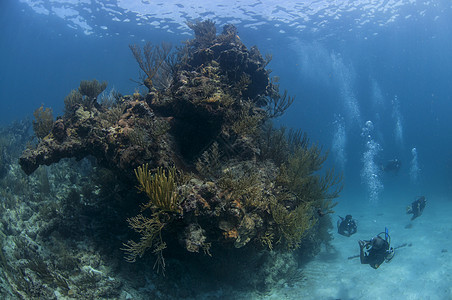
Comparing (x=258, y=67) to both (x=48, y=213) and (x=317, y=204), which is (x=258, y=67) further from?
(x=48, y=213)

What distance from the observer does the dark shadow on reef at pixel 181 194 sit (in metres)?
4.40

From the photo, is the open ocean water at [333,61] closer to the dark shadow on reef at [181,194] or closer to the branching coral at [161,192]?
the dark shadow on reef at [181,194]

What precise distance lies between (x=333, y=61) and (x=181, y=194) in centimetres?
5267

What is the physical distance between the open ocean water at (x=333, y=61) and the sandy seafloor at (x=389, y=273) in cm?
4

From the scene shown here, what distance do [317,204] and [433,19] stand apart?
44008mm

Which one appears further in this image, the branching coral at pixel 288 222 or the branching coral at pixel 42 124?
the branching coral at pixel 42 124

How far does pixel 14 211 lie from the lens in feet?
22.7

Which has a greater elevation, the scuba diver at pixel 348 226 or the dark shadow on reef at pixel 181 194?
the scuba diver at pixel 348 226

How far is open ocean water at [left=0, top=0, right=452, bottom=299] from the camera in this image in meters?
10.4

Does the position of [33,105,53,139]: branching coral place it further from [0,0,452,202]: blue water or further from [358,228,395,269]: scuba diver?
[0,0,452,202]: blue water

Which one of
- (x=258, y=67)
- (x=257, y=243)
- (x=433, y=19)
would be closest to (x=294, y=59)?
(x=433, y=19)

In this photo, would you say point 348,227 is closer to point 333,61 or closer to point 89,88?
point 89,88

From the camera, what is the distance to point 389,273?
33.4 feet

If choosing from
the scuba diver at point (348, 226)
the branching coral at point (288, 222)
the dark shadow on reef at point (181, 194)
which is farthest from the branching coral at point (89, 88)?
the scuba diver at point (348, 226)
